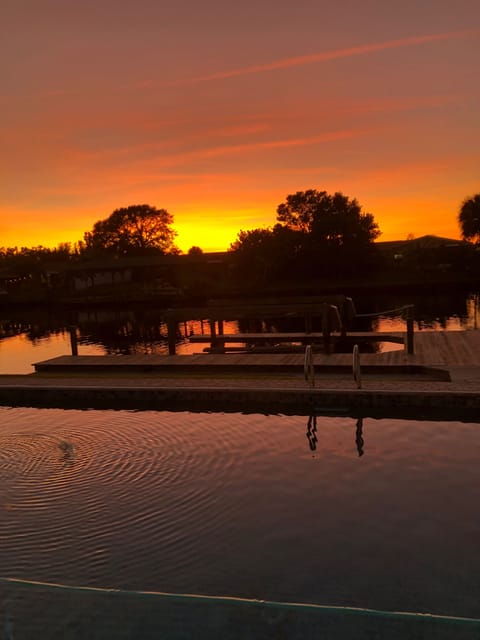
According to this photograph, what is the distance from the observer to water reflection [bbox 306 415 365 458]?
30.8 ft

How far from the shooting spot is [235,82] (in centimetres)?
2369

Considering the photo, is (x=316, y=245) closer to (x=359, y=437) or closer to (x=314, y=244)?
(x=314, y=244)

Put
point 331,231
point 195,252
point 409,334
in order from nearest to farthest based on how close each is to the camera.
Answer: point 409,334
point 331,231
point 195,252

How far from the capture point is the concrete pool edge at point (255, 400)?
10.8 meters

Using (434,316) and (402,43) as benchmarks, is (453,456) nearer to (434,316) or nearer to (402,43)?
(402,43)

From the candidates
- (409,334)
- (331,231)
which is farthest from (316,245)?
(409,334)

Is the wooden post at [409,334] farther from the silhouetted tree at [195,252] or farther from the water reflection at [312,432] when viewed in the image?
the silhouetted tree at [195,252]

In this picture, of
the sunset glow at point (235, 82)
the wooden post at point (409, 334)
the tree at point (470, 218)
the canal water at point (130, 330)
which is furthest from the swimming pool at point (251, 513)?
the tree at point (470, 218)

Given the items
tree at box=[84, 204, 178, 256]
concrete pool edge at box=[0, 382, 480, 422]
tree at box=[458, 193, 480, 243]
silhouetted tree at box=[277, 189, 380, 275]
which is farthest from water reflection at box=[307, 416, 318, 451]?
tree at box=[84, 204, 178, 256]

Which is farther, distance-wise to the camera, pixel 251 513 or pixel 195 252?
pixel 195 252

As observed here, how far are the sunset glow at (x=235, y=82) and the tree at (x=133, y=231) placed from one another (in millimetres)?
68151

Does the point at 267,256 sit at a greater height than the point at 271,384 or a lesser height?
greater

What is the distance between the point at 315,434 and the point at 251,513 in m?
3.43

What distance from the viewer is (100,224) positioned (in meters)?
108
